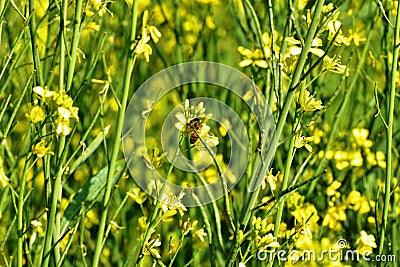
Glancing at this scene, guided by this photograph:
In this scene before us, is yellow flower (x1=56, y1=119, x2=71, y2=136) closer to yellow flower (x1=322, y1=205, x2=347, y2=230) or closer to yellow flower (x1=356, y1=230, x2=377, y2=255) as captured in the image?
yellow flower (x1=356, y1=230, x2=377, y2=255)

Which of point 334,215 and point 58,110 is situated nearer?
point 58,110

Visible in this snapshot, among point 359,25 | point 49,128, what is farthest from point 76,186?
point 359,25

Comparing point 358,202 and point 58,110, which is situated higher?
→ point 58,110

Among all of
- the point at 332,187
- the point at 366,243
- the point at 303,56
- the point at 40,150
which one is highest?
the point at 303,56

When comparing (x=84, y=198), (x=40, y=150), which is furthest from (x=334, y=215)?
(x=40, y=150)

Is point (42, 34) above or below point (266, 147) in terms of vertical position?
above

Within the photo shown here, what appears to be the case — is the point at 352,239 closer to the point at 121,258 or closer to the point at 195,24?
the point at 121,258

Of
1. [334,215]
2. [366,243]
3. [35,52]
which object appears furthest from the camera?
[334,215]

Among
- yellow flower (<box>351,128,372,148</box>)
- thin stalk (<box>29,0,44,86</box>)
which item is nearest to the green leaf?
thin stalk (<box>29,0,44,86</box>)

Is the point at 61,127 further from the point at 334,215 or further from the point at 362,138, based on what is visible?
the point at 362,138

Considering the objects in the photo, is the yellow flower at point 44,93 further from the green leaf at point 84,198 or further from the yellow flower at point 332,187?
the yellow flower at point 332,187

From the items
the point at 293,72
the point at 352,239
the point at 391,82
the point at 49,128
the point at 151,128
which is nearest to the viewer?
the point at 293,72
